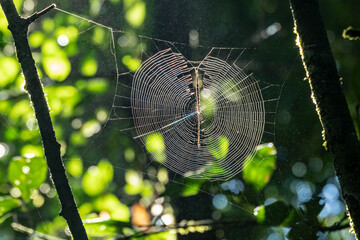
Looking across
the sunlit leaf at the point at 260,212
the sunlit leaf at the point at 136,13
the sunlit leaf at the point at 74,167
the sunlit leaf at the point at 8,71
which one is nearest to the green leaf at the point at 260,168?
the sunlit leaf at the point at 260,212

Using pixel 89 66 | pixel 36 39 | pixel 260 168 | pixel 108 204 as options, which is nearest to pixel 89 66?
pixel 89 66

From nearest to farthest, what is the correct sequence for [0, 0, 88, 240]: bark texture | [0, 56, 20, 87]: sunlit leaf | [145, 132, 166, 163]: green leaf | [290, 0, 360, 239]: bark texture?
1. [290, 0, 360, 239]: bark texture
2. [0, 0, 88, 240]: bark texture
3. [0, 56, 20, 87]: sunlit leaf
4. [145, 132, 166, 163]: green leaf

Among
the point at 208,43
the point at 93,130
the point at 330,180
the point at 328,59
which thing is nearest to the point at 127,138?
the point at 93,130

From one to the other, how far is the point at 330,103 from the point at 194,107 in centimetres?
228

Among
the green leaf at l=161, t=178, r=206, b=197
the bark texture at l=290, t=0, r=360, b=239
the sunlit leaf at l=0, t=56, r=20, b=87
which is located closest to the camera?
the bark texture at l=290, t=0, r=360, b=239

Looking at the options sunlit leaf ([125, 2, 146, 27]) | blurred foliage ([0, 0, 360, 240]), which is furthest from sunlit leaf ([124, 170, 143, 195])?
sunlit leaf ([125, 2, 146, 27])

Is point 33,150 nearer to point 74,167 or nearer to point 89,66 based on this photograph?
point 74,167

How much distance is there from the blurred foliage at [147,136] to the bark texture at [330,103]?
632 millimetres

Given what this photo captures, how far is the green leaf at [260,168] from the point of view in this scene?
131cm

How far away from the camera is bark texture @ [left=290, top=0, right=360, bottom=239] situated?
0.61m

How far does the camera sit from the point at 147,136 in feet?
8.13

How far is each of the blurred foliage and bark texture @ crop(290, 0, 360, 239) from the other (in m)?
0.63

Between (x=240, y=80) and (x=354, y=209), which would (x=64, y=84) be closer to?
(x=240, y=80)

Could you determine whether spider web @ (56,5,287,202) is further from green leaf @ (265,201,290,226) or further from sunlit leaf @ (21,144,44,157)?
green leaf @ (265,201,290,226)
